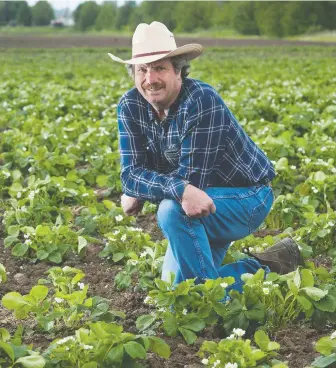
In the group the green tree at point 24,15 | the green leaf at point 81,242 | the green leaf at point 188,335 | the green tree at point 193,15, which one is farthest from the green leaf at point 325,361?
the green tree at point 24,15

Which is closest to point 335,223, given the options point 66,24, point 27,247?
point 27,247

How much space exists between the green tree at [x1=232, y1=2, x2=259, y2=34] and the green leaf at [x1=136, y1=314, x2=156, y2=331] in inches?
2673

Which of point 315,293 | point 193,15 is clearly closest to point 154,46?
point 315,293

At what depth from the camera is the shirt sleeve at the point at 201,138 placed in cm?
402

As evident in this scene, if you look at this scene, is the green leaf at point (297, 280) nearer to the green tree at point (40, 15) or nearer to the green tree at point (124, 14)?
the green tree at point (124, 14)

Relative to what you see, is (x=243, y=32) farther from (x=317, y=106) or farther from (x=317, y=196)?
(x=317, y=196)

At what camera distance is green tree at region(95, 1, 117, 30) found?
94.1m

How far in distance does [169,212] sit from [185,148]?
1.06 ft

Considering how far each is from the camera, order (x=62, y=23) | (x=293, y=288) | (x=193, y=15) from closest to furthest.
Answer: (x=293, y=288) < (x=193, y=15) < (x=62, y=23)

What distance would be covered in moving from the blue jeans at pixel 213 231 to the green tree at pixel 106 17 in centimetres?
8988

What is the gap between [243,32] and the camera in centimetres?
7075

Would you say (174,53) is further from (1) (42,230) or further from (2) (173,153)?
(1) (42,230)

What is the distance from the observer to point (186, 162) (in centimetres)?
405

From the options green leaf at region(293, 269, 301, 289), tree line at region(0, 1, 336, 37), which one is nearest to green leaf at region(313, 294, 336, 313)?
green leaf at region(293, 269, 301, 289)
